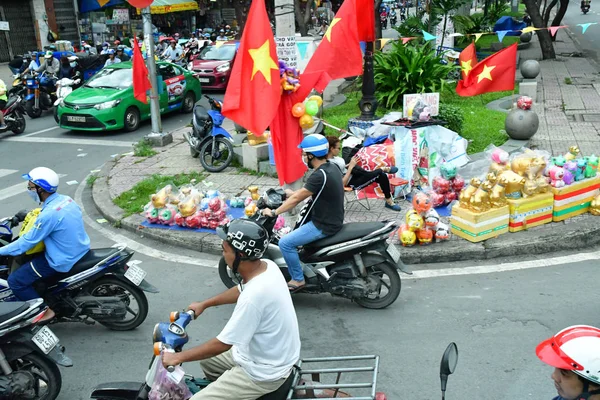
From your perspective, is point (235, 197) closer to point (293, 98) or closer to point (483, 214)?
point (293, 98)

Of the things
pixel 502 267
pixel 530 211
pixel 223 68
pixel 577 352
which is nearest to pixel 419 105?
pixel 530 211

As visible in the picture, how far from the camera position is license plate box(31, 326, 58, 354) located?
14.4ft

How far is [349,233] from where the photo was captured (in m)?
5.64

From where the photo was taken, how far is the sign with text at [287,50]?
804 cm

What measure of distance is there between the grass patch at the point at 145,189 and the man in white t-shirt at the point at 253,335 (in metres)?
5.58

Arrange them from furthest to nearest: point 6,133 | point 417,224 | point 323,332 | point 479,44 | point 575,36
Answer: point 575,36 < point 479,44 < point 6,133 < point 417,224 < point 323,332

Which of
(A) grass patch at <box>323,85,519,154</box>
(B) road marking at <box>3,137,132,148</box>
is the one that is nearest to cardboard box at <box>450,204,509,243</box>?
(A) grass patch at <box>323,85,519,154</box>

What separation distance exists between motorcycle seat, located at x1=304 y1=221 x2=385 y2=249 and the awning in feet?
96.7

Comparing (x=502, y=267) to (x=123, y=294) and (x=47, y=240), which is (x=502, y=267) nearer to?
(x=123, y=294)

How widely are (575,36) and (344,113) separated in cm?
2284

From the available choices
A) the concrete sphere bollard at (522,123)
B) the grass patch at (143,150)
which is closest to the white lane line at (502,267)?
the concrete sphere bollard at (522,123)

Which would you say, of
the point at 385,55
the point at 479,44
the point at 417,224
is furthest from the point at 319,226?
the point at 479,44

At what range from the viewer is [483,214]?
6910 millimetres

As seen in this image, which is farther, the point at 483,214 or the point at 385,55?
the point at 385,55
